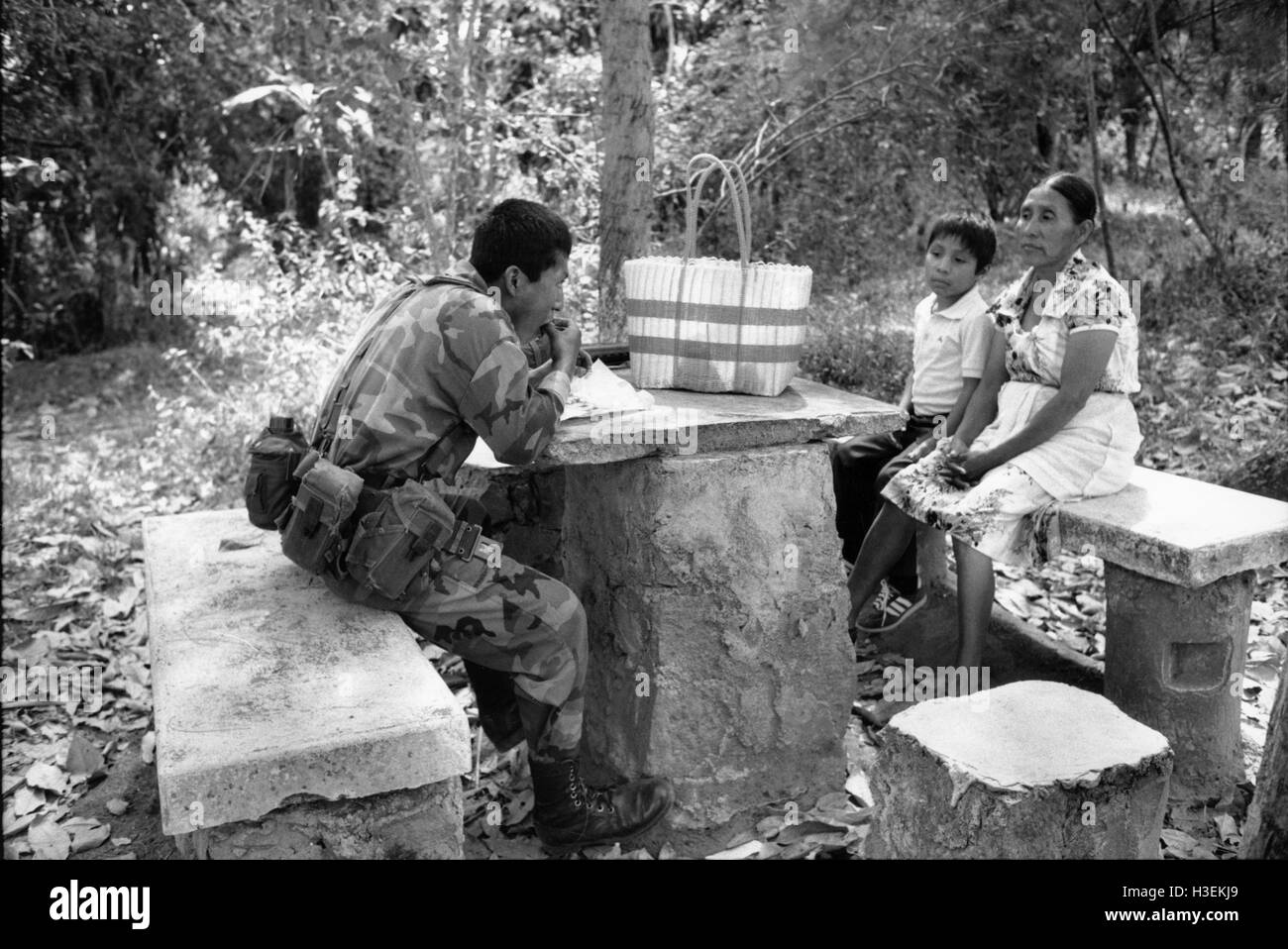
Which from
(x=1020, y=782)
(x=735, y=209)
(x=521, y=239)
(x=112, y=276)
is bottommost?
(x=1020, y=782)

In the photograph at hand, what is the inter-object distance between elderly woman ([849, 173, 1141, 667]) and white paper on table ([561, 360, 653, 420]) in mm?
1090

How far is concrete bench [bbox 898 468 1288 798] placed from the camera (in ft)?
12.0

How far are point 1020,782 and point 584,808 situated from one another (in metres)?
1.27

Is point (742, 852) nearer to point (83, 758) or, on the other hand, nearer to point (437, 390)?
point (437, 390)

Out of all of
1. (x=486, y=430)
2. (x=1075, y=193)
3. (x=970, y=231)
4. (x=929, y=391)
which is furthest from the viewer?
(x=929, y=391)

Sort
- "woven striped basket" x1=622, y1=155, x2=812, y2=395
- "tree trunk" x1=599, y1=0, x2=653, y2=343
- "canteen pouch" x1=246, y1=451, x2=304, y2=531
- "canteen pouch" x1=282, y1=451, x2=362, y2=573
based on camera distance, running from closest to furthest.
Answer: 1. "canteen pouch" x1=282, y1=451, x2=362, y2=573
2. "canteen pouch" x1=246, y1=451, x2=304, y2=531
3. "woven striped basket" x1=622, y1=155, x2=812, y2=395
4. "tree trunk" x1=599, y1=0, x2=653, y2=343

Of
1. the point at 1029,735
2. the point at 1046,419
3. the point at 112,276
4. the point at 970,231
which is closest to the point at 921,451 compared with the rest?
the point at 1046,419

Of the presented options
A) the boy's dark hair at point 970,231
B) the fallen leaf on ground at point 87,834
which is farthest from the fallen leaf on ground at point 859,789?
the fallen leaf on ground at point 87,834

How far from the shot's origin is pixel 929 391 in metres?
4.71

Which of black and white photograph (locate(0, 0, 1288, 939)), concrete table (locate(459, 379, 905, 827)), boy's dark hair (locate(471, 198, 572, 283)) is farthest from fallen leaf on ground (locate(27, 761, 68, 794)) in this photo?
boy's dark hair (locate(471, 198, 572, 283))

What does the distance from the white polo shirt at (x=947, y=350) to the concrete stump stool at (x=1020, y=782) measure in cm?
166

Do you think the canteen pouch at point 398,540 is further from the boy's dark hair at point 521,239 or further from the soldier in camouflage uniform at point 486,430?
the boy's dark hair at point 521,239

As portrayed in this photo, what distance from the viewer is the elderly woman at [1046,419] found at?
390 cm

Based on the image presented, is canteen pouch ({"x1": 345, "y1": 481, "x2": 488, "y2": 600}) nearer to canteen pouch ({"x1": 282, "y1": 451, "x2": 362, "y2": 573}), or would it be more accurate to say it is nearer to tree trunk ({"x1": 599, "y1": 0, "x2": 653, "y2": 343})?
canteen pouch ({"x1": 282, "y1": 451, "x2": 362, "y2": 573})
